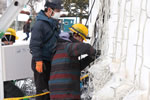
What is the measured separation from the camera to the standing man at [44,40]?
224 cm

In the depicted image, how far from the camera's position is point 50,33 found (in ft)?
7.70

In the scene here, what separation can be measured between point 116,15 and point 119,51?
9.0 inches

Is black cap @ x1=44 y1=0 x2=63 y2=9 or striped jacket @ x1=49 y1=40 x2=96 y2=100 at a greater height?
black cap @ x1=44 y1=0 x2=63 y2=9

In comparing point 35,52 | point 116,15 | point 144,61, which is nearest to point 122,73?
point 144,61

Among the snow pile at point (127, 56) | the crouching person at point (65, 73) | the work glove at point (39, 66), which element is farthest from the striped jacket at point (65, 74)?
the snow pile at point (127, 56)

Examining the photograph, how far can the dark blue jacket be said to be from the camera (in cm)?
223

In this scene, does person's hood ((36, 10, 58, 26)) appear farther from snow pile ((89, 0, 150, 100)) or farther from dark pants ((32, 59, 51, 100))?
snow pile ((89, 0, 150, 100))

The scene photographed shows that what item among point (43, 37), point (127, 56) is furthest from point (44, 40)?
point (127, 56)

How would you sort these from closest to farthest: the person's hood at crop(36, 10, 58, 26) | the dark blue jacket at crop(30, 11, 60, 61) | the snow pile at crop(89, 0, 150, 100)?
the snow pile at crop(89, 0, 150, 100)
the dark blue jacket at crop(30, 11, 60, 61)
the person's hood at crop(36, 10, 58, 26)

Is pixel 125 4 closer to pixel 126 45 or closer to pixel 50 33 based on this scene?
pixel 126 45

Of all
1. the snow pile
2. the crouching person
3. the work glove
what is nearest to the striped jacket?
the crouching person

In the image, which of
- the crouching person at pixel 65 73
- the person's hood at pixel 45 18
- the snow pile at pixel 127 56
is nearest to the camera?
the snow pile at pixel 127 56

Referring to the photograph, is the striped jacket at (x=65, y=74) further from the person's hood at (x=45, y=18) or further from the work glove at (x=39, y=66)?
the person's hood at (x=45, y=18)

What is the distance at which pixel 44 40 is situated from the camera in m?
2.33
